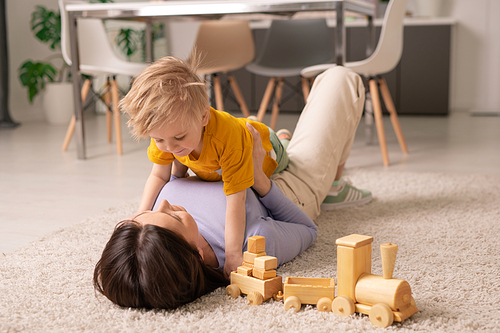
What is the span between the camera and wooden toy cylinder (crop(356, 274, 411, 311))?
2.55ft

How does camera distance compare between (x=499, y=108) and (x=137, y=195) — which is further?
(x=499, y=108)

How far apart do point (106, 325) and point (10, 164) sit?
1897 mm

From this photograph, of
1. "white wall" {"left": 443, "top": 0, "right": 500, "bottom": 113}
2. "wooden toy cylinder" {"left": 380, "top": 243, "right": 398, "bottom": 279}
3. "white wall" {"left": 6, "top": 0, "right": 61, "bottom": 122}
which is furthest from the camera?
"white wall" {"left": 443, "top": 0, "right": 500, "bottom": 113}

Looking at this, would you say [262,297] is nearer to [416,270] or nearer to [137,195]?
[416,270]

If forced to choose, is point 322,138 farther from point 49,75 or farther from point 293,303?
point 49,75

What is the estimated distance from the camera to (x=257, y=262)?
89 cm

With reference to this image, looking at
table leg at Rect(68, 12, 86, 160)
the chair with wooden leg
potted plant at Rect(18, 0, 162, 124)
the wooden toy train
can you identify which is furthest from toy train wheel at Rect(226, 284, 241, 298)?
potted plant at Rect(18, 0, 162, 124)

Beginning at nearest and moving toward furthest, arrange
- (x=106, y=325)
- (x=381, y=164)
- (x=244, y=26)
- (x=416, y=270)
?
(x=106, y=325) < (x=416, y=270) < (x=381, y=164) < (x=244, y=26)

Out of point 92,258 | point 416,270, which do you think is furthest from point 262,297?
point 92,258

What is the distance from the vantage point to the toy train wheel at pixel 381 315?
2.54ft

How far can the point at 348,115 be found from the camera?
1.45 m

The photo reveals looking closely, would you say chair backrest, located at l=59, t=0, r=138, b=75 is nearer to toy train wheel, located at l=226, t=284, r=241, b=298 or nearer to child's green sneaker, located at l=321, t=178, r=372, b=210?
child's green sneaker, located at l=321, t=178, r=372, b=210

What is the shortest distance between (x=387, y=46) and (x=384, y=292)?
1.79 metres

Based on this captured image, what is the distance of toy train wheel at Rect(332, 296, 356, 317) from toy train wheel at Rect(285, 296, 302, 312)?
6 cm
